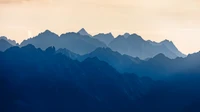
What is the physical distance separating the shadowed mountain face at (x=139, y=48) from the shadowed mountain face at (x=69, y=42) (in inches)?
22.2

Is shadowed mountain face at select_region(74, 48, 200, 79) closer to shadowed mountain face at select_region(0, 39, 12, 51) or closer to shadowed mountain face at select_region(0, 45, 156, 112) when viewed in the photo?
shadowed mountain face at select_region(0, 45, 156, 112)

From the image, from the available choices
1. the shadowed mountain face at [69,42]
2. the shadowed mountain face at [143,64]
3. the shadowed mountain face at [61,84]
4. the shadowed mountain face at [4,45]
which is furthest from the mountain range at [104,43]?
the shadowed mountain face at [61,84]

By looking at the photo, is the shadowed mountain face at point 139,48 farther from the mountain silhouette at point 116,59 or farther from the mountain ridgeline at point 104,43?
the mountain silhouette at point 116,59

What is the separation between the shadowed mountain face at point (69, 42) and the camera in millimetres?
13453

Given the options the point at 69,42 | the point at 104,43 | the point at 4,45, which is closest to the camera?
the point at 4,45

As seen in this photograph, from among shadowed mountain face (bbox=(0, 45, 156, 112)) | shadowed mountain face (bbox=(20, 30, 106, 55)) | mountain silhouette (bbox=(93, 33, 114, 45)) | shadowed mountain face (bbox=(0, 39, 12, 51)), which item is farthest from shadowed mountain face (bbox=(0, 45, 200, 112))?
mountain silhouette (bbox=(93, 33, 114, 45))

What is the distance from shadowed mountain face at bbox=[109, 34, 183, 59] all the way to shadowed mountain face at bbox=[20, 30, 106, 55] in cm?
56

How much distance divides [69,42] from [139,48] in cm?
236

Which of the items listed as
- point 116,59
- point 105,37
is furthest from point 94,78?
point 105,37

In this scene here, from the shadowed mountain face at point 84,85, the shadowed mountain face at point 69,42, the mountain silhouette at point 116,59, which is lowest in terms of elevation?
the shadowed mountain face at point 84,85

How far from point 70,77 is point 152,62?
8.64 ft

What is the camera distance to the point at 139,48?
552 inches

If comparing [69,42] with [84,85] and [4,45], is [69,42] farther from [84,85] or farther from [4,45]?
[4,45]

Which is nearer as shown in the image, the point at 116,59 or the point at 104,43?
the point at 116,59
